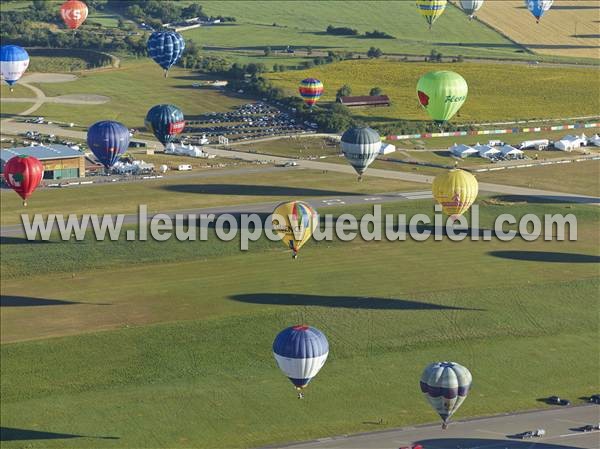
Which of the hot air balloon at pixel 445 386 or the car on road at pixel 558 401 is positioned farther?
the car on road at pixel 558 401

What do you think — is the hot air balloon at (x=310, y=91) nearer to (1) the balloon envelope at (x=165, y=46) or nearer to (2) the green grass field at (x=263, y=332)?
(1) the balloon envelope at (x=165, y=46)

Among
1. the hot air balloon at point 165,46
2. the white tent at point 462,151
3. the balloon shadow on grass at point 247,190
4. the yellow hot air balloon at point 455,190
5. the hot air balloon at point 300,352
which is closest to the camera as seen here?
the hot air balloon at point 300,352

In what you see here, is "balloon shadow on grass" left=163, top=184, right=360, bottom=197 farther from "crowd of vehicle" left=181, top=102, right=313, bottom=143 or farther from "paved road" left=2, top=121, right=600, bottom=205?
"crowd of vehicle" left=181, top=102, right=313, bottom=143

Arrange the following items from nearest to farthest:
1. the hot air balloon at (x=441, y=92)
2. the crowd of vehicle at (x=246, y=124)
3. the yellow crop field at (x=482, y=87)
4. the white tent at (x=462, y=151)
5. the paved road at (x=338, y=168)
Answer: the paved road at (x=338, y=168)
the hot air balloon at (x=441, y=92)
the white tent at (x=462, y=151)
the crowd of vehicle at (x=246, y=124)
the yellow crop field at (x=482, y=87)

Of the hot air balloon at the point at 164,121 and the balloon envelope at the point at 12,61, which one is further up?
the balloon envelope at the point at 12,61

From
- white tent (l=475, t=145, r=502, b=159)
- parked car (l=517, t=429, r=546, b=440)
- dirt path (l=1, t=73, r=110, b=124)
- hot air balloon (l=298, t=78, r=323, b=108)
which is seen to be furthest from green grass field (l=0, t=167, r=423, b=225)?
parked car (l=517, t=429, r=546, b=440)

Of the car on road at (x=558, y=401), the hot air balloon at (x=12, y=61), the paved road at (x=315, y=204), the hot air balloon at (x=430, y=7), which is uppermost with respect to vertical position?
the hot air balloon at (x=430, y=7)

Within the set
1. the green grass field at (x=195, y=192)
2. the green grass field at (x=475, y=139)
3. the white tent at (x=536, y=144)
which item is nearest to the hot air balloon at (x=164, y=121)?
the green grass field at (x=195, y=192)

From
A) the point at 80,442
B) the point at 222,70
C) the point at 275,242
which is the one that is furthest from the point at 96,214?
the point at 222,70
